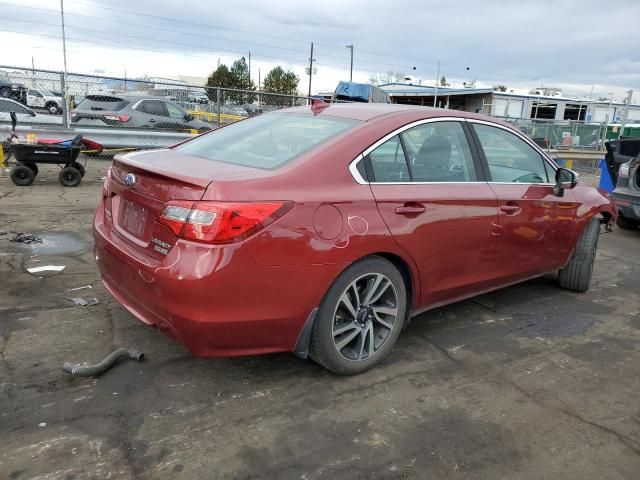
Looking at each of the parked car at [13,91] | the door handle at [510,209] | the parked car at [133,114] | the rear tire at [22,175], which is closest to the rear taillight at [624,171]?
the door handle at [510,209]

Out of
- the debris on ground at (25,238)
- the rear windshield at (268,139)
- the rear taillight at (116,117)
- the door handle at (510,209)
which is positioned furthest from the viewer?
the rear taillight at (116,117)

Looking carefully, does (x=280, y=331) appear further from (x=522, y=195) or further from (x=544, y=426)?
(x=522, y=195)

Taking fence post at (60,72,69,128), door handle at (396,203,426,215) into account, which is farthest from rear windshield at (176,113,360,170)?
fence post at (60,72,69,128)

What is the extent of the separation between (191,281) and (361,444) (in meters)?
1.16

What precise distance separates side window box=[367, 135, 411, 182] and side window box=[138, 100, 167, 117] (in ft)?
40.5

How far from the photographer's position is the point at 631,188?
7879mm

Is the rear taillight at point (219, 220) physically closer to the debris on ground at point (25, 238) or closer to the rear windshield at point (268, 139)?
the rear windshield at point (268, 139)

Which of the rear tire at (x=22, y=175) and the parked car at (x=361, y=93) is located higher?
the parked car at (x=361, y=93)

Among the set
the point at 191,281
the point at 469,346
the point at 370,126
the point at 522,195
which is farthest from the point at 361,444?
the point at 522,195

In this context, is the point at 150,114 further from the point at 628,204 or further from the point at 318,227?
the point at 318,227

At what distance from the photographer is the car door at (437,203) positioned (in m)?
3.20

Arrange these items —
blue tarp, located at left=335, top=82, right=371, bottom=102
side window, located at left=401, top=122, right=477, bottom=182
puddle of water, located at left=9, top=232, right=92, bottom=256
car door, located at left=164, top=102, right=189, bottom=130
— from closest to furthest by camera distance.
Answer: side window, located at left=401, top=122, right=477, bottom=182 < puddle of water, located at left=9, top=232, right=92, bottom=256 < car door, located at left=164, top=102, right=189, bottom=130 < blue tarp, located at left=335, top=82, right=371, bottom=102

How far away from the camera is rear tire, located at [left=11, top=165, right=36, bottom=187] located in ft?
29.2

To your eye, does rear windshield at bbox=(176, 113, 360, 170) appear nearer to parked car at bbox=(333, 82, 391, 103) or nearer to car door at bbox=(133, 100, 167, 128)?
car door at bbox=(133, 100, 167, 128)
